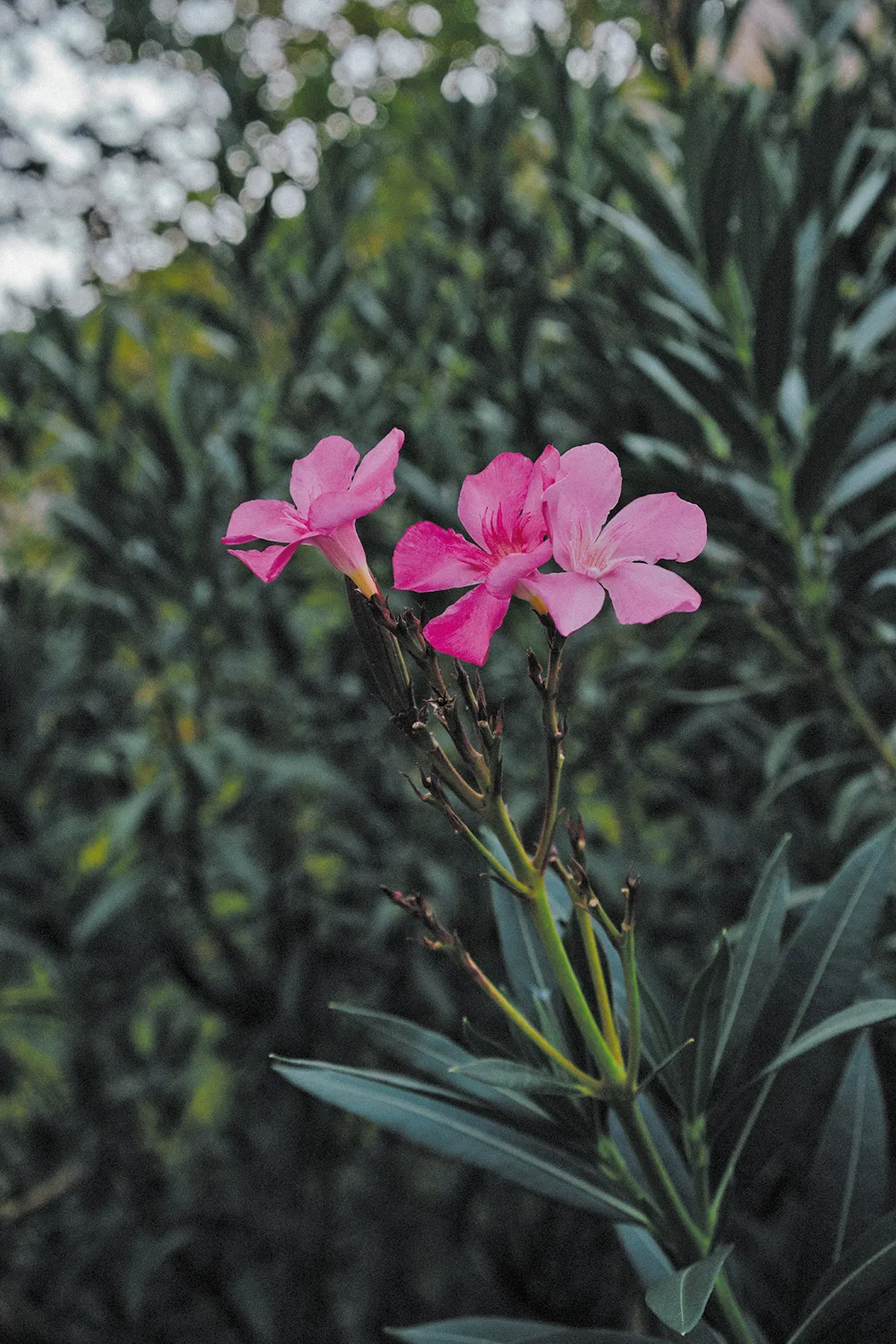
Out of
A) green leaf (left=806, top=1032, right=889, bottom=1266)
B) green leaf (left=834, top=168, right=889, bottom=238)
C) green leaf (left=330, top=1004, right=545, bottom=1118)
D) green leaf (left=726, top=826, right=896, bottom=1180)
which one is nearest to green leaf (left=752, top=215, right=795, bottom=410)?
green leaf (left=834, top=168, right=889, bottom=238)

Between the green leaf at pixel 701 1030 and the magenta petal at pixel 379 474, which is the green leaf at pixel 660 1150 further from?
the magenta petal at pixel 379 474

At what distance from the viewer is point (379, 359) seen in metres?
2.73

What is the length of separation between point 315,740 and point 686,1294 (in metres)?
1.88

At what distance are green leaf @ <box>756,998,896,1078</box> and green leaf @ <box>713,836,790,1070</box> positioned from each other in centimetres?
3

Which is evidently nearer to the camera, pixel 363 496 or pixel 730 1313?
pixel 363 496

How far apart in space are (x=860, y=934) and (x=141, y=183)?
4484 millimetres

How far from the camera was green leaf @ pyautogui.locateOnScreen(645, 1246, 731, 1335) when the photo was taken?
0.64 metres

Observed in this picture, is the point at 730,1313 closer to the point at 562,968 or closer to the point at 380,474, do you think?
the point at 562,968

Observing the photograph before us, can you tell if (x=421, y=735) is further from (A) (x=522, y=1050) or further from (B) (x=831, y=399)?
(B) (x=831, y=399)

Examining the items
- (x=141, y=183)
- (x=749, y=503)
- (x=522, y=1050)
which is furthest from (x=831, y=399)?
(x=141, y=183)

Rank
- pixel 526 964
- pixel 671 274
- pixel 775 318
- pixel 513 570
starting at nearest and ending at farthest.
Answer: pixel 513 570, pixel 526 964, pixel 775 318, pixel 671 274

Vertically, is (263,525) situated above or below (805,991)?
above

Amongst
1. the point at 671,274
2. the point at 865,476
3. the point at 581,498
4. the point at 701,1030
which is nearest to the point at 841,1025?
the point at 701,1030

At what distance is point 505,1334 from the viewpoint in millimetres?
848
